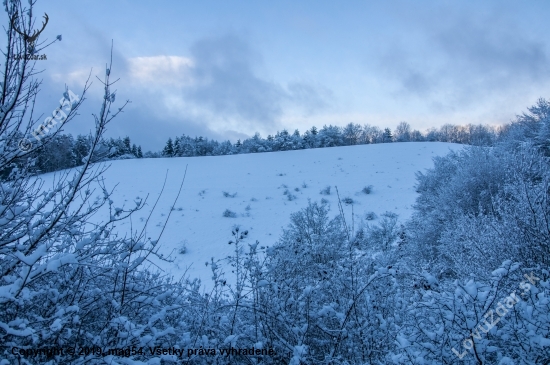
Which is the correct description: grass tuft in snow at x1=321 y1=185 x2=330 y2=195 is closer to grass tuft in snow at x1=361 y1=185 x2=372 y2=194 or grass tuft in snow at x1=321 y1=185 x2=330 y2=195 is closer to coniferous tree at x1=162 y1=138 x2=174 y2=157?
grass tuft in snow at x1=361 y1=185 x2=372 y2=194

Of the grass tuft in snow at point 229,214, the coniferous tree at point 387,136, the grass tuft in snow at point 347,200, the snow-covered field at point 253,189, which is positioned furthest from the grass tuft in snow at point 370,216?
the coniferous tree at point 387,136

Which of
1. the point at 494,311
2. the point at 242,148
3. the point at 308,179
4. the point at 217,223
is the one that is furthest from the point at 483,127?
the point at 494,311

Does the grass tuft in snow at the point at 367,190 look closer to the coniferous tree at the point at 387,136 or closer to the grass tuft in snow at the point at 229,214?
the grass tuft in snow at the point at 229,214

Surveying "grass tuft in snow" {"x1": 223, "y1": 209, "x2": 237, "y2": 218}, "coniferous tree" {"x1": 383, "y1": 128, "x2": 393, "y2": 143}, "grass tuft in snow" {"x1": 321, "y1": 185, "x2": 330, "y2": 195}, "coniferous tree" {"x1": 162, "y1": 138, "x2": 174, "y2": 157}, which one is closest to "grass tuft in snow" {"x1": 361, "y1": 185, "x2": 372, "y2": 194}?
"grass tuft in snow" {"x1": 321, "y1": 185, "x2": 330, "y2": 195}

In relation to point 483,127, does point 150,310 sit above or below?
below

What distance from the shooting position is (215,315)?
121 inches

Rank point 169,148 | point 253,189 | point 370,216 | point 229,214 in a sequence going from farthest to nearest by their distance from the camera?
point 169,148 → point 253,189 → point 229,214 → point 370,216

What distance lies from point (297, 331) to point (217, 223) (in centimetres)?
1255

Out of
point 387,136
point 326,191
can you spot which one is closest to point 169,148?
point 326,191

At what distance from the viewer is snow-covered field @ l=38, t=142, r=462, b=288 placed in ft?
43.4

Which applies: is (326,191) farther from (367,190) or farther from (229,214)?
(229,214)

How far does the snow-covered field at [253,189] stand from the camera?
1322 cm

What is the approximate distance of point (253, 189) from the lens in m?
20.3

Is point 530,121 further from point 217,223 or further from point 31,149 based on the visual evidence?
point 31,149
